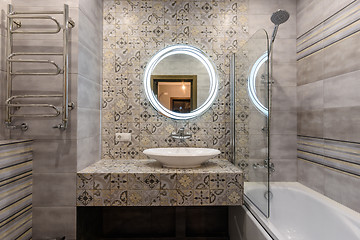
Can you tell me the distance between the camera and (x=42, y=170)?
61.8 inches

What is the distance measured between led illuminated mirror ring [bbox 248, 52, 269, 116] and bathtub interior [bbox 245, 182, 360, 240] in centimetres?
52

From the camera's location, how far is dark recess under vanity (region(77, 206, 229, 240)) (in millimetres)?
2123

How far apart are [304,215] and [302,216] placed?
0.07 ft

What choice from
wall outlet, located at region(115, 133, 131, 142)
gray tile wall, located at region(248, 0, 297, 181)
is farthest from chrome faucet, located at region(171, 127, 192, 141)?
gray tile wall, located at region(248, 0, 297, 181)

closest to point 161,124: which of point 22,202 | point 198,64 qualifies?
point 198,64

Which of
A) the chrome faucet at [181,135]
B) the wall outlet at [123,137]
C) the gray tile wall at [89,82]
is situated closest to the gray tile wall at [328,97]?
the chrome faucet at [181,135]

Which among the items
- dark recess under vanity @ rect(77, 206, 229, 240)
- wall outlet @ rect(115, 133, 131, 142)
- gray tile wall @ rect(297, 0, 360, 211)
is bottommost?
dark recess under vanity @ rect(77, 206, 229, 240)

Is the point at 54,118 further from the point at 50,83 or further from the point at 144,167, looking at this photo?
the point at 144,167

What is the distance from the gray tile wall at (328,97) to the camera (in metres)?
1.46

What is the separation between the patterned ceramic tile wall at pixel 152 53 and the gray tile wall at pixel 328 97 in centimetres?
64

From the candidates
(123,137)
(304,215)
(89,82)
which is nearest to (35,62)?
(89,82)

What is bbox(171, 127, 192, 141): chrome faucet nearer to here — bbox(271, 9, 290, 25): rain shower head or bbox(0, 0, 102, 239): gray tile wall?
bbox(0, 0, 102, 239): gray tile wall

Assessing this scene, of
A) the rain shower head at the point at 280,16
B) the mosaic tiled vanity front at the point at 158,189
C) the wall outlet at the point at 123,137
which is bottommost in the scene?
the mosaic tiled vanity front at the point at 158,189

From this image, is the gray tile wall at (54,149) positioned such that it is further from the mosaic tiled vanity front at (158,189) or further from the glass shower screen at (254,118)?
the glass shower screen at (254,118)
